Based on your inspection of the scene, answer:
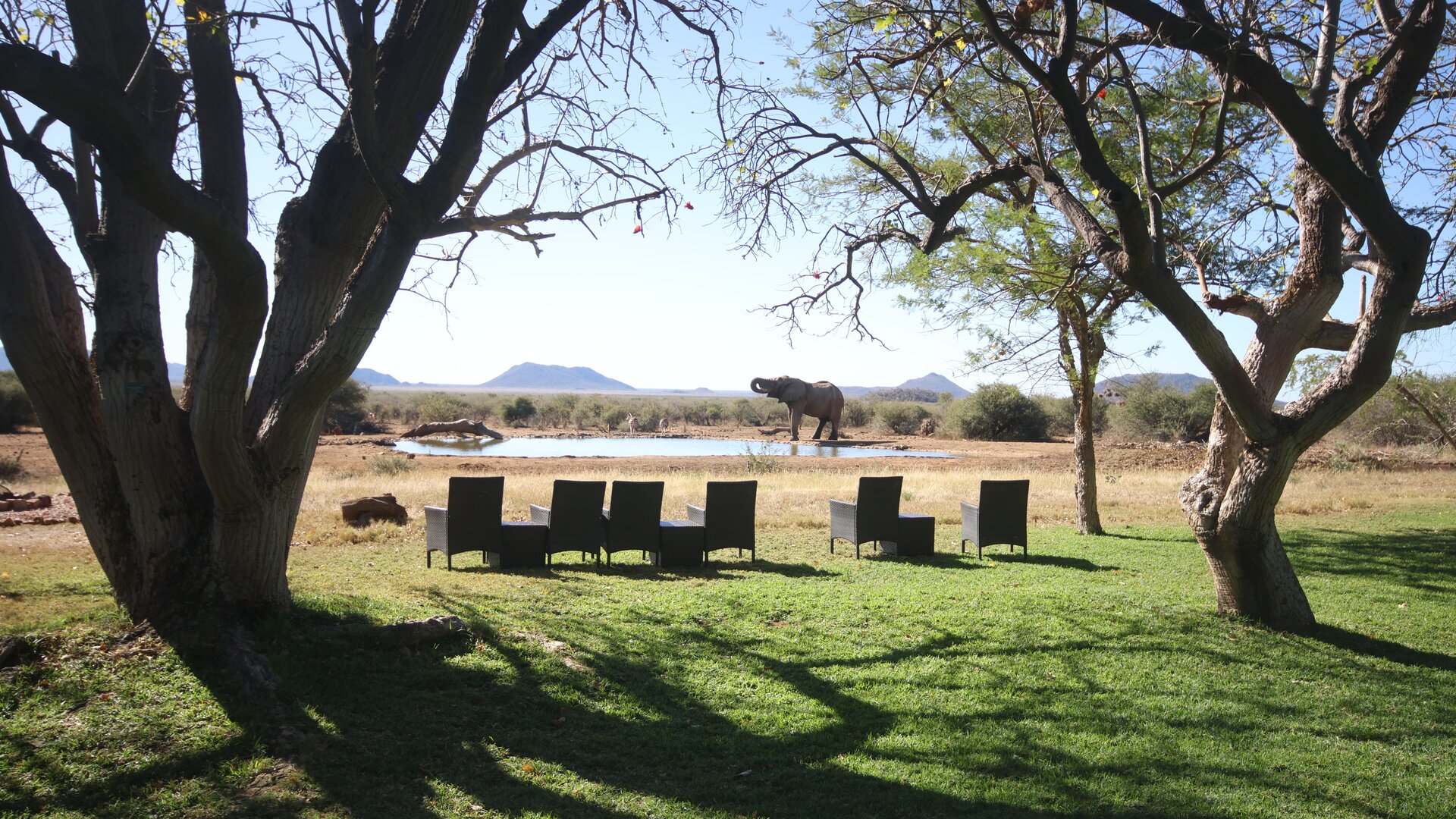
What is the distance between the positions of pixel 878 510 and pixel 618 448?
27521mm

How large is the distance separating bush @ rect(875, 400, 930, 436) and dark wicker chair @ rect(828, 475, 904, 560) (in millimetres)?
44328

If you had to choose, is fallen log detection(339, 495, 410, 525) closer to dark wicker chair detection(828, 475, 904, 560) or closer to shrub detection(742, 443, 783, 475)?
dark wicker chair detection(828, 475, 904, 560)

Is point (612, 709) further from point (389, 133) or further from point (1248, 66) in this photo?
point (1248, 66)

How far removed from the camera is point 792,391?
4312cm

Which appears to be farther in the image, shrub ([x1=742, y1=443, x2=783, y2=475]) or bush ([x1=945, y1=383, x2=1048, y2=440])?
bush ([x1=945, y1=383, x2=1048, y2=440])

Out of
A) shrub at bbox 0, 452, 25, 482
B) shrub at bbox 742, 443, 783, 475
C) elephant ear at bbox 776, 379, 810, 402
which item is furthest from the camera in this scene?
elephant ear at bbox 776, 379, 810, 402

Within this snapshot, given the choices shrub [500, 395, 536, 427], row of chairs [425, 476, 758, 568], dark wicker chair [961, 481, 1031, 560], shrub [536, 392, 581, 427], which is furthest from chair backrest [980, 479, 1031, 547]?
shrub [500, 395, 536, 427]

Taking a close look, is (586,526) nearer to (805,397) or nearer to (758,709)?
(758,709)

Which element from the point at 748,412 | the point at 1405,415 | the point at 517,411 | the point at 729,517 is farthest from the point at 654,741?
the point at 748,412

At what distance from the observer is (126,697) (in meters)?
4.65

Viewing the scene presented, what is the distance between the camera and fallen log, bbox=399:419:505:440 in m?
41.5

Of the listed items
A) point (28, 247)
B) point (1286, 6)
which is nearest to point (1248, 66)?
point (1286, 6)

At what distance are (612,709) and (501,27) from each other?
416 cm

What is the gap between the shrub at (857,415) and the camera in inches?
2491
